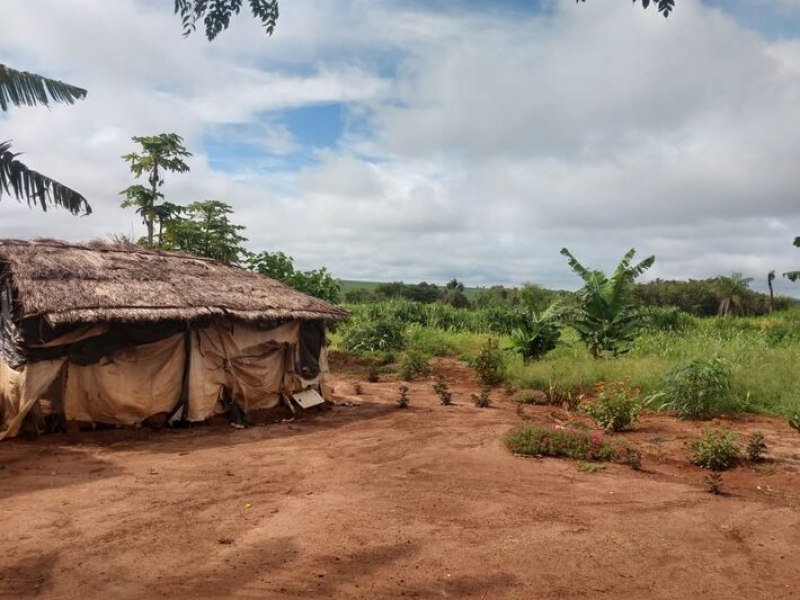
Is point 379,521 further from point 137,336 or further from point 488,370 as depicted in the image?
point 488,370

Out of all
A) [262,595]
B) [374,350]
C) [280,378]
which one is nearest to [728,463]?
[262,595]

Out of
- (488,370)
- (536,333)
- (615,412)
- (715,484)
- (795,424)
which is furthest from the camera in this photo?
(536,333)

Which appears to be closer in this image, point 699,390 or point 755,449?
point 755,449

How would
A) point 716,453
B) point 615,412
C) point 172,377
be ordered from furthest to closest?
point 172,377 → point 615,412 → point 716,453

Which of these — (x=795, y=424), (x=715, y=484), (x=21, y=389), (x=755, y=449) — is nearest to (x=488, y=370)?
(x=795, y=424)

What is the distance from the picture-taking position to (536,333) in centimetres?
1709

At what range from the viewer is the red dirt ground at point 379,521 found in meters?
4.55

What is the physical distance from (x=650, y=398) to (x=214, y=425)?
7.47 meters

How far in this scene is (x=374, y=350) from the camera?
67.5 feet

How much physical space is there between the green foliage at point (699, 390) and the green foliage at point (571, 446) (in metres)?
2.95

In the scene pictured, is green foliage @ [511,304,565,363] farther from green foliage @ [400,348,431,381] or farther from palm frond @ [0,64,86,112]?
palm frond @ [0,64,86,112]

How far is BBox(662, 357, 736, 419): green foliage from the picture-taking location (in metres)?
11.1

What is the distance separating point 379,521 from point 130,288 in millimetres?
6026

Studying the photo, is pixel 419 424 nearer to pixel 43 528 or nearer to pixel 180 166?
pixel 43 528
